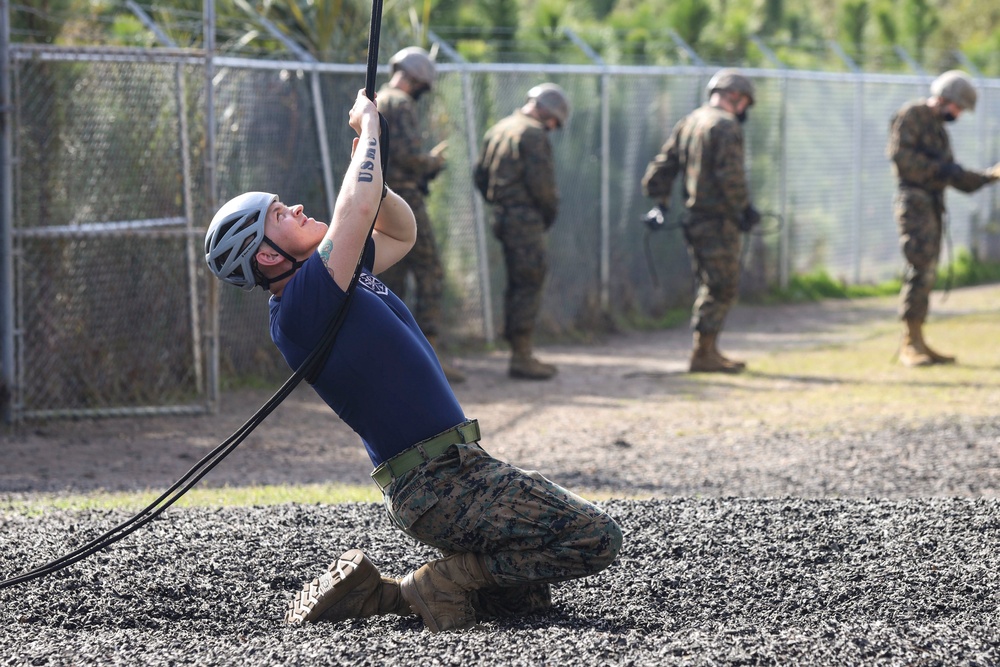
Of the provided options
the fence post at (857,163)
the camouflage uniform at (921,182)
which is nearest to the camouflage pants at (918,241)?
the camouflage uniform at (921,182)

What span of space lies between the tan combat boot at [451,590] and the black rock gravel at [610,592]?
3.8 inches

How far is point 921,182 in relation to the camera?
10.4 meters

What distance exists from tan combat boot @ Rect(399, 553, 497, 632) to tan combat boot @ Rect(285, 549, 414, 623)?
0.59 ft

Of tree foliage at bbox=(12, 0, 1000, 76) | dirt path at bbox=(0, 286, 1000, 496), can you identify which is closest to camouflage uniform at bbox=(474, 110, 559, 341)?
dirt path at bbox=(0, 286, 1000, 496)

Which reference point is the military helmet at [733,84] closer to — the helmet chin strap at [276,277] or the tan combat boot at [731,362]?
the tan combat boot at [731,362]

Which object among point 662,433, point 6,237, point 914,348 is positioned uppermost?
point 6,237

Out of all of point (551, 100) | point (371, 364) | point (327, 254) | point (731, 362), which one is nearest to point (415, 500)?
point (371, 364)

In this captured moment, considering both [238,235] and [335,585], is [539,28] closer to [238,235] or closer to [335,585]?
[238,235]

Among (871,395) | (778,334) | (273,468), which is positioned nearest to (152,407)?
(273,468)

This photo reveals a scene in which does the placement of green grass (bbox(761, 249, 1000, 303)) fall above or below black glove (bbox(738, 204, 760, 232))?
below

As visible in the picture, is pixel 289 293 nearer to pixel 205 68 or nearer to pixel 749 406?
pixel 205 68

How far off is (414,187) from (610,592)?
5.74 metres

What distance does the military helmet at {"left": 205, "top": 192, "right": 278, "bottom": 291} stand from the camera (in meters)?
3.93

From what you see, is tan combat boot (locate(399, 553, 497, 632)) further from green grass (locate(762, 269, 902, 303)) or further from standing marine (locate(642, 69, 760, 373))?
green grass (locate(762, 269, 902, 303))
